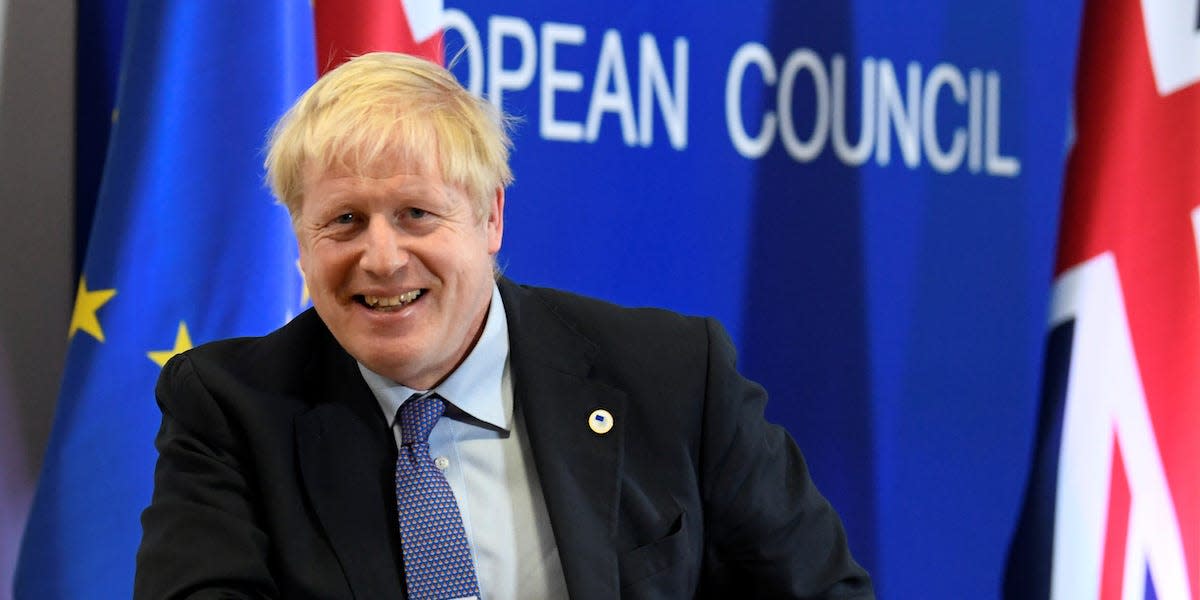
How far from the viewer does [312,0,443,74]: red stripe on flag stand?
2225 millimetres

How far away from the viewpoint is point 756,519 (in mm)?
1525

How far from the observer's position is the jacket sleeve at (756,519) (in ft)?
5.00

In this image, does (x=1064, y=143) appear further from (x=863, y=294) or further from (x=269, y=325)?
(x=269, y=325)

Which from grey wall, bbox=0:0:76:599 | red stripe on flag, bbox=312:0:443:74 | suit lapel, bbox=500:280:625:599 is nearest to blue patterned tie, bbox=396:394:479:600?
suit lapel, bbox=500:280:625:599

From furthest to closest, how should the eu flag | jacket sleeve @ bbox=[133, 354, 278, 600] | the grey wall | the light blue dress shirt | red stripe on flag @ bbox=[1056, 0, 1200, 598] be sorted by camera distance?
1. red stripe on flag @ bbox=[1056, 0, 1200, 598]
2. the grey wall
3. the eu flag
4. the light blue dress shirt
5. jacket sleeve @ bbox=[133, 354, 278, 600]

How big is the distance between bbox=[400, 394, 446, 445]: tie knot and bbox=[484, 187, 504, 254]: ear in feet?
0.58

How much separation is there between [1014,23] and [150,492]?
213 cm

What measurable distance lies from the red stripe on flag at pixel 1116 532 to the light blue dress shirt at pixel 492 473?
5.64 feet

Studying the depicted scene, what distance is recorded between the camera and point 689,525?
150 centimetres

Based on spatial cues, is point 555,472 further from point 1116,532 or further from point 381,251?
point 1116,532

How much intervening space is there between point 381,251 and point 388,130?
0.40 feet

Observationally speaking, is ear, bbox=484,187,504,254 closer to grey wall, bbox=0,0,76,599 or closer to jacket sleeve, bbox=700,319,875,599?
jacket sleeve, bbox=700,319,875,599

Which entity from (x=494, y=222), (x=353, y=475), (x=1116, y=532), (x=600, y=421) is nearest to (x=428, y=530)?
(x=353, y=475)

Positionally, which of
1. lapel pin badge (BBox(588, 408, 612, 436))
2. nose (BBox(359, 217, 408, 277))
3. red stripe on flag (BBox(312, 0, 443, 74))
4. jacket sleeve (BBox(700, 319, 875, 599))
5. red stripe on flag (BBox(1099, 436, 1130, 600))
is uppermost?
red stripe on flag (BBox(312, 0, 443, 74))
